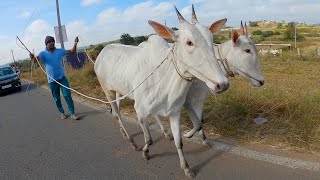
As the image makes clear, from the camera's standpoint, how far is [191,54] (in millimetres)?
3451

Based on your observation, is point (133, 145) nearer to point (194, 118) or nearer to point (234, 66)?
point (194, 118)

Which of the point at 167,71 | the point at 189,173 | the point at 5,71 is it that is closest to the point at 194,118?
the point at 189,173

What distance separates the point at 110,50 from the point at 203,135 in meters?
2.17

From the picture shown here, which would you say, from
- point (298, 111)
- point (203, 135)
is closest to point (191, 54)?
point (203, 135)

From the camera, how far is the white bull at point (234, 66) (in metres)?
4.71

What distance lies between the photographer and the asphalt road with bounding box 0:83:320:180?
13.9ft

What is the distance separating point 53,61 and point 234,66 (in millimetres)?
4296

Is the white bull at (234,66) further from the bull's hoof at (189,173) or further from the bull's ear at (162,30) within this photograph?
the bull's ear at (162,30)

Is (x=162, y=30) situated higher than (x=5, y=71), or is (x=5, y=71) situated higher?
(x=162, y=30)

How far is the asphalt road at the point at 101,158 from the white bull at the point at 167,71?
29 centimetres

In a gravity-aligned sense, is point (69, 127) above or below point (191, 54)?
below

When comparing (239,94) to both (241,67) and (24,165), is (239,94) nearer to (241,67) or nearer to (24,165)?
(241,67)

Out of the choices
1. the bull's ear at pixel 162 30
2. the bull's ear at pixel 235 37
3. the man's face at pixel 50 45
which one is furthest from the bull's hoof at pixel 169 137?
the man's face at pixel 50 45

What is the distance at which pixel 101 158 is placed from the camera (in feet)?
16.8
